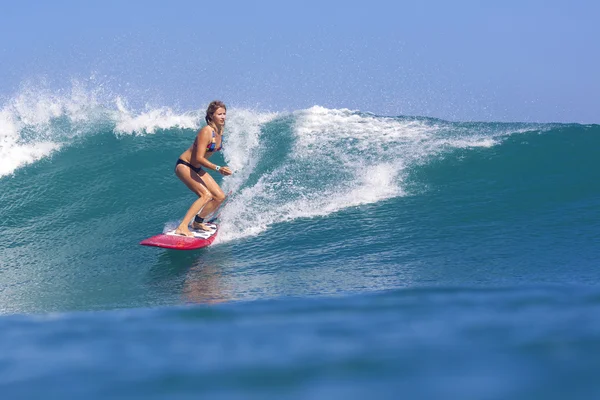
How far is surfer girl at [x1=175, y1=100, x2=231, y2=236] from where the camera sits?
807 cm

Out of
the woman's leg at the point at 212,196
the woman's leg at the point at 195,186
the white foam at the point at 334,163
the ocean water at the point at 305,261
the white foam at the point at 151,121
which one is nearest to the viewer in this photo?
the ocean water at the point at 305,261

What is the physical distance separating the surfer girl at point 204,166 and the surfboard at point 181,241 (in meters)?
0.11

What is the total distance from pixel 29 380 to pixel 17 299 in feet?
12.7

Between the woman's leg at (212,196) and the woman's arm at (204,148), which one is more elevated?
the woman's arm at (204,148)

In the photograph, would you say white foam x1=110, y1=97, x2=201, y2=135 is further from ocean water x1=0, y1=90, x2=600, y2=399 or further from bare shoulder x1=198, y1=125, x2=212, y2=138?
bare shoulder x1=198, y1=125, x2=212, y2=138

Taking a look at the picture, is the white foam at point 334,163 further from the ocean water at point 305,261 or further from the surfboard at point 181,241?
the surfboard at point 181,241

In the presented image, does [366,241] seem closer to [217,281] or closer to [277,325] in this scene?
[217,281]

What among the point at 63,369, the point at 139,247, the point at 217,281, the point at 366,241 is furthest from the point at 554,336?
the point at 139,247

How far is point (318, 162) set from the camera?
1114 centimetres

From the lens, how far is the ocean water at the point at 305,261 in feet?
8.78

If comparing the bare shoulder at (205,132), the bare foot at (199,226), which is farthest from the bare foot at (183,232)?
the bare shoulder at (205,132)

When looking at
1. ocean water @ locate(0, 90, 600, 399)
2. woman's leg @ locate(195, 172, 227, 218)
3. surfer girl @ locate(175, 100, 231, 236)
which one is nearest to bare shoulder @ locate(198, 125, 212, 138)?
surfer girl @ locate(175, 100, 231, 236)

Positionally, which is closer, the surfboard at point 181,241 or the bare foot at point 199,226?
the surfboard at point 181,241

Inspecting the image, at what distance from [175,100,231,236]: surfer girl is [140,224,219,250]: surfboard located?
0.11 metres
